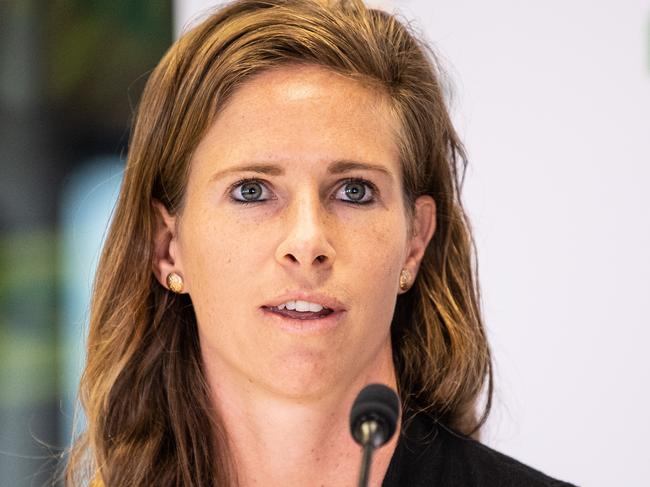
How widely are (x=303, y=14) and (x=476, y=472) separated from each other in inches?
33.5

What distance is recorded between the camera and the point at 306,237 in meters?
1.86

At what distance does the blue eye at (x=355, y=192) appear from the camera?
1.97 metres

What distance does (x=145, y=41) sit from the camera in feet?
10.9

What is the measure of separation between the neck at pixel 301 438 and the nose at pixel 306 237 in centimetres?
23

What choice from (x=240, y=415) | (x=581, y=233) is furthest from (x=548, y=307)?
(x=240, y=415)

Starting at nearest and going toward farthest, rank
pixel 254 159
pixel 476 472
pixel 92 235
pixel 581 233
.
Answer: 1. pixel 254 159
2. pixel 476 472
3. pixel 581 233
4. pixel 92 235

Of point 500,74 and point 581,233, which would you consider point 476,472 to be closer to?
point 581,233

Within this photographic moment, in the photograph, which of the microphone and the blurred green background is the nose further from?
the blurred green background

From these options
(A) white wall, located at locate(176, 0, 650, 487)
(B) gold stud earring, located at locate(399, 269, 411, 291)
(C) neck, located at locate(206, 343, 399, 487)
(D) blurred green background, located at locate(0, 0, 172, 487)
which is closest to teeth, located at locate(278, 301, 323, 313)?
(C) neck, located at locate(206, 343, 399, 487)

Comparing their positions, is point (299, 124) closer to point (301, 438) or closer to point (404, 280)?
point (404, 280)

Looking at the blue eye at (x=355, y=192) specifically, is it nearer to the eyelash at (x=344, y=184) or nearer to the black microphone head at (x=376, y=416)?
the eyelash at (x=344, y=184)

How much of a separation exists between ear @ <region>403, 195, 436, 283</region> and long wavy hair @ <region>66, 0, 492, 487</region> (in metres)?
0.03

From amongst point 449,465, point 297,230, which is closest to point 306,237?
point 297,230

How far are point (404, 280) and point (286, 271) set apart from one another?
0.32 m
